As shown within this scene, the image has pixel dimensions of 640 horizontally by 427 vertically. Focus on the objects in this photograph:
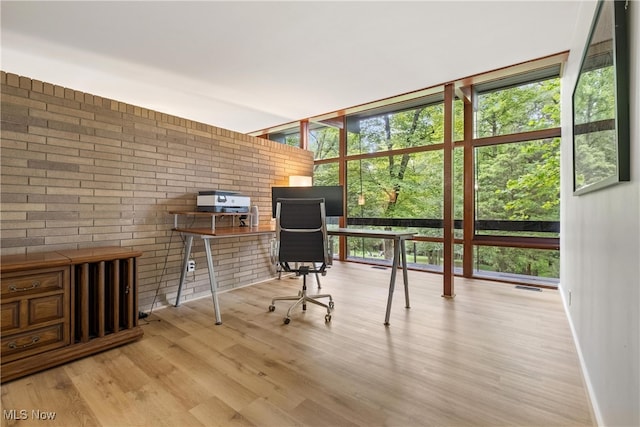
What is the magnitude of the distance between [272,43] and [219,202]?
1676 mm

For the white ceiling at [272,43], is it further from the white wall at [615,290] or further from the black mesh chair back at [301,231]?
the black mesh chair back at [301,231]

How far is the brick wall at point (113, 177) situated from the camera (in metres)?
2.24

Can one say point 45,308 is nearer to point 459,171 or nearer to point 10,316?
point 10,316

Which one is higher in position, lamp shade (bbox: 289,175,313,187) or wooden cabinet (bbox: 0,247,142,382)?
lamp shade (bbox: 289,175,313,187)

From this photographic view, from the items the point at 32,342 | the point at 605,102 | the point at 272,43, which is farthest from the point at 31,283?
the point at 605,102

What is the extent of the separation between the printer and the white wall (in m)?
3.04

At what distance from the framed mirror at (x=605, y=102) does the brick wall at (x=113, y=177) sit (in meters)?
3.45

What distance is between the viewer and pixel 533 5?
2.25m

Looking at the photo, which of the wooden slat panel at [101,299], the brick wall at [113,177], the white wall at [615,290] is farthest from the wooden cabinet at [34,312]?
the white wall at [615,290]

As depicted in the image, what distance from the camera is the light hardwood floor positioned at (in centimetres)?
149

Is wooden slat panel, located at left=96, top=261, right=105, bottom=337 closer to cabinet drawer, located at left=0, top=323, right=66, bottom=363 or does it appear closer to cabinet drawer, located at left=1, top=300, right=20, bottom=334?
cabinet drawer, located at left=0, top=323, right=66, bottom=363

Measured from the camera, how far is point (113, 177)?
2.75m

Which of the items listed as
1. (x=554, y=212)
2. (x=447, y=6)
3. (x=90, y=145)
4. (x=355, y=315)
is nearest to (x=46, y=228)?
(x=90, y=145)

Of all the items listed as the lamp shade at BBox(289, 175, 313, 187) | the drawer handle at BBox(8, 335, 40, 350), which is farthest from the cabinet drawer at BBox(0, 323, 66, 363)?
the lamp shade at BBox(289, 175, 313, 187)
